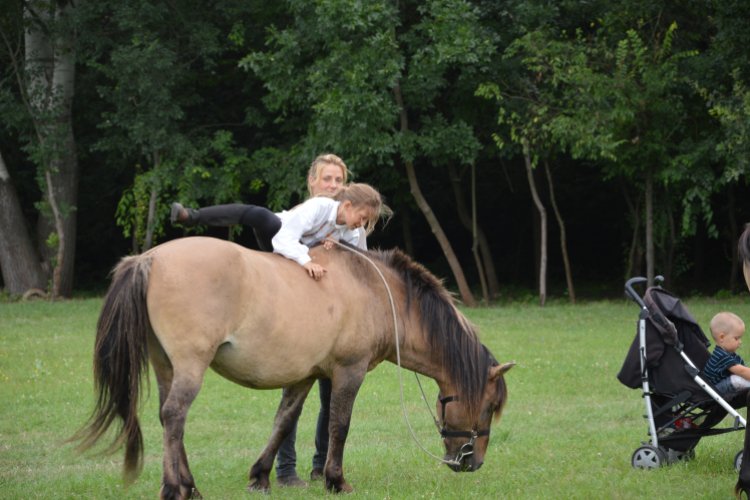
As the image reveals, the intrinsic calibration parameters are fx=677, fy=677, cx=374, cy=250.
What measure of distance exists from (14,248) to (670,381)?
15.8 metres

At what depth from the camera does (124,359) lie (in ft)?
11.9

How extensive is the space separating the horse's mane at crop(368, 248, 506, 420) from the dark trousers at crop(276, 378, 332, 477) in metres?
0.81

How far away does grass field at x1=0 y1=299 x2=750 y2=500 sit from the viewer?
4352 mm

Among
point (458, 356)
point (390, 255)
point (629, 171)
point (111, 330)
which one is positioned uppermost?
point (629, 171)

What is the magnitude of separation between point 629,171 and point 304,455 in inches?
417

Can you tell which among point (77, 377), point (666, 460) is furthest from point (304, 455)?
point (77, 377)

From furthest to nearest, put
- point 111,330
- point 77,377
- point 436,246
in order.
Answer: point 436,246 < point 77,377 < point 111,330

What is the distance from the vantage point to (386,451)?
5.52 meters

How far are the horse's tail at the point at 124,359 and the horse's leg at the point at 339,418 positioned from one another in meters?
1.16

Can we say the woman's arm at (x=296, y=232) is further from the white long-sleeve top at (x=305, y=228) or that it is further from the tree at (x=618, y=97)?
the tree at (x=618, y=97)

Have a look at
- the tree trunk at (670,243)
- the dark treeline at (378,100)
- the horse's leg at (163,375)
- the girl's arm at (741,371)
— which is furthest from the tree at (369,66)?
the horse's leg at (163,375)

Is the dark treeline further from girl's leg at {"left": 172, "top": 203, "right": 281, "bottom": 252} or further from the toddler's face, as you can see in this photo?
the toddler's face

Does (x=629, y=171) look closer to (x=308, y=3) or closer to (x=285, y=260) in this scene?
(x=308, y=3)

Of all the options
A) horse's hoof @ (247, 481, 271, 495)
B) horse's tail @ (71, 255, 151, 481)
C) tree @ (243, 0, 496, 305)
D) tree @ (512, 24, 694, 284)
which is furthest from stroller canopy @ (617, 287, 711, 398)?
tree @ (243, 0, 496, 305)
